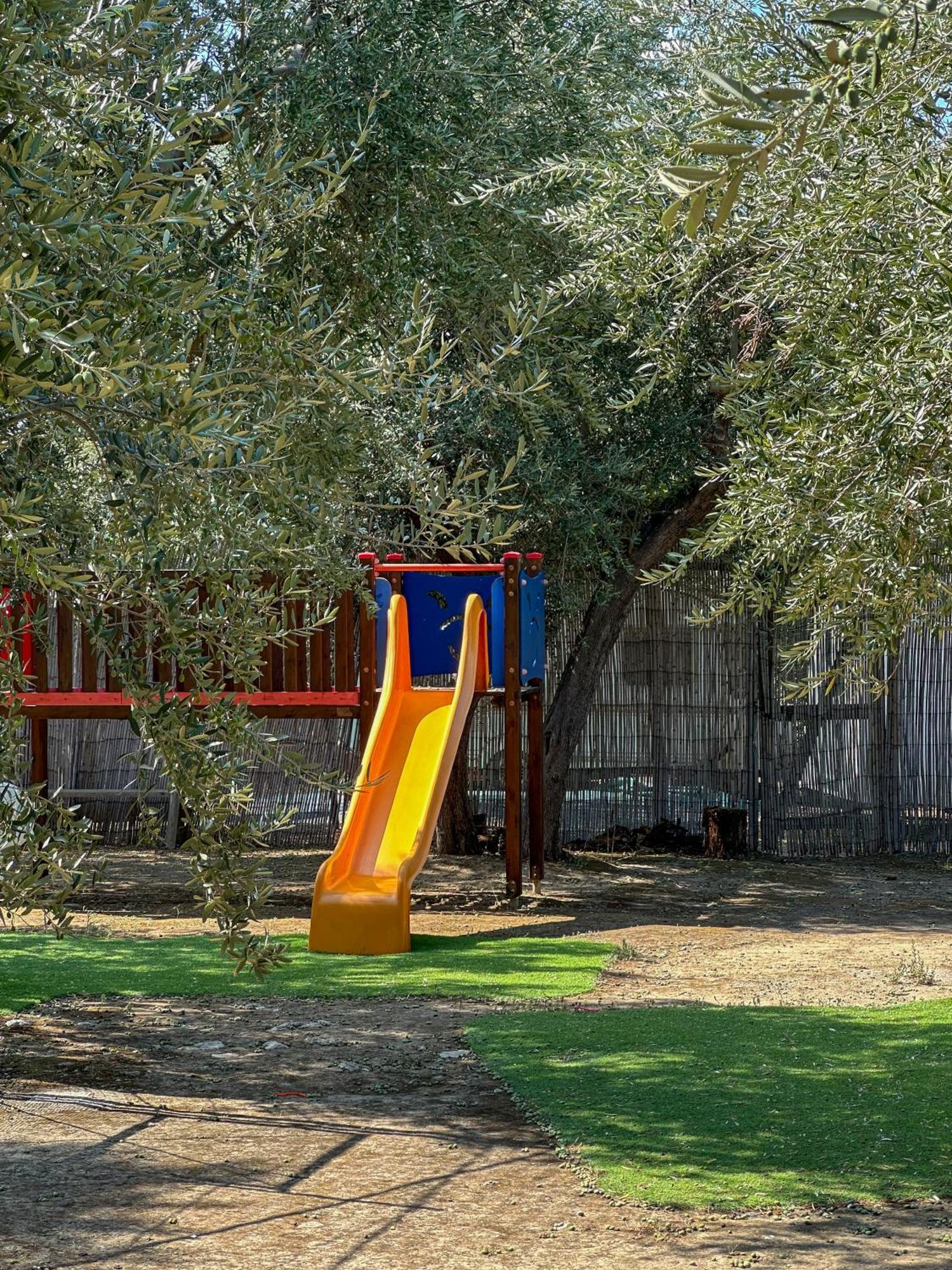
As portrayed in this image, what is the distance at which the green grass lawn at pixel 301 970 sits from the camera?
629 cm

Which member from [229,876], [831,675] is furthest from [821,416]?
[229,876]

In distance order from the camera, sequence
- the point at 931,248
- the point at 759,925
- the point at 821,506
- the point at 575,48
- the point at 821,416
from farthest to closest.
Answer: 1. the point at 759,925
2. the point at 575,48
3. the point at 821,416
4. the point at 821,506
5. the point at 931,248

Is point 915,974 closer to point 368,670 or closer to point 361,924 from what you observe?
point 361,924

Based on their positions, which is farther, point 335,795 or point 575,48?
point 335,795

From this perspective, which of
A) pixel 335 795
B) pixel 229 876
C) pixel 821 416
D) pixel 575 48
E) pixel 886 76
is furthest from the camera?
pixel 335 795

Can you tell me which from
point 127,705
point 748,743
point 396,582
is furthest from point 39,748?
point 748,743

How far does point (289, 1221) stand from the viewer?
346 centimetres

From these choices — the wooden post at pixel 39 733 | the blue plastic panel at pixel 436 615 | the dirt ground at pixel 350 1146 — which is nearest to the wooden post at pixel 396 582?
the blue plastic panel at pixel 436 615

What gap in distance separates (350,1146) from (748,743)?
846cm

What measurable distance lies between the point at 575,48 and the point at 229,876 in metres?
6.13

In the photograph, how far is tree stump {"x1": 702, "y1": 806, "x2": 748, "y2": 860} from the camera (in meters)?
11.9

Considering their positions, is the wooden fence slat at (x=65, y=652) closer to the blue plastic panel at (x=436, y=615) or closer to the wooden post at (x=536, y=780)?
the blue plastic panel at (x=436, y=615)

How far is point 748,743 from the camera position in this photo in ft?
39.7

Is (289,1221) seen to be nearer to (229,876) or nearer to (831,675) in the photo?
(229,876)
